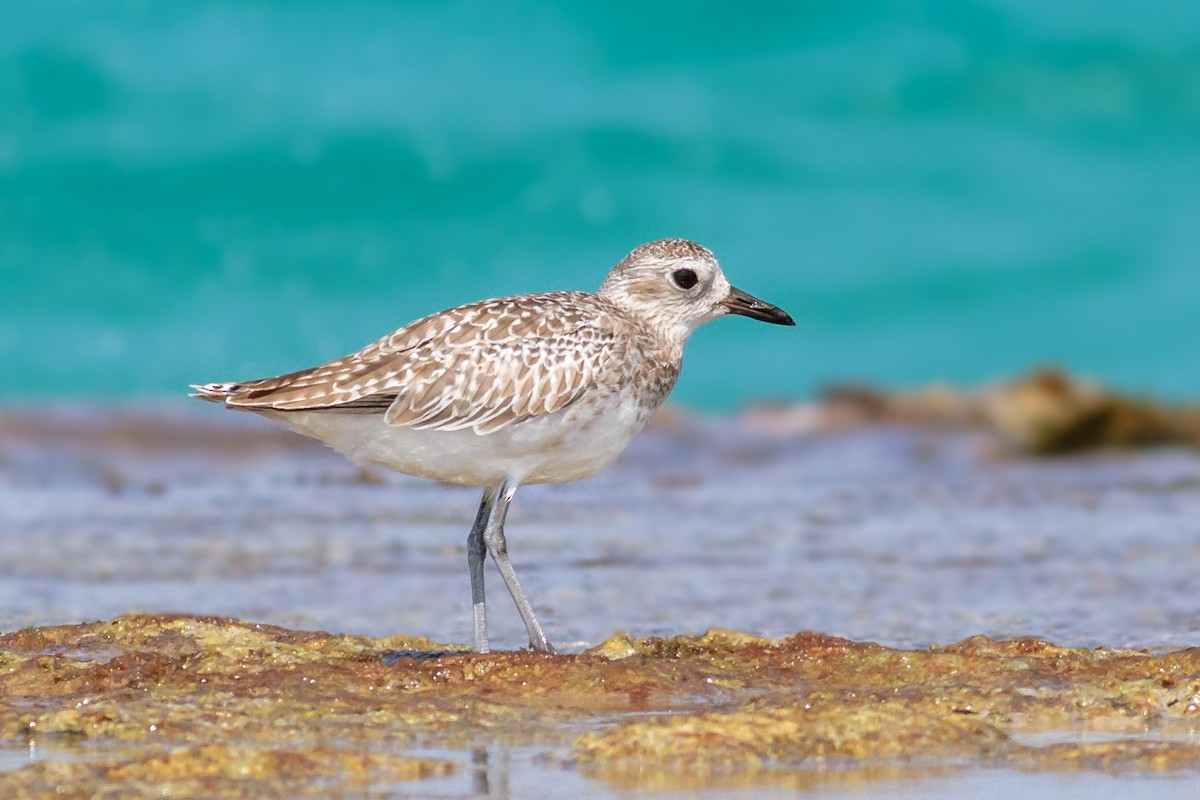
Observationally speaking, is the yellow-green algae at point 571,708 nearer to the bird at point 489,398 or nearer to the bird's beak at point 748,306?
the bird at point 489,398

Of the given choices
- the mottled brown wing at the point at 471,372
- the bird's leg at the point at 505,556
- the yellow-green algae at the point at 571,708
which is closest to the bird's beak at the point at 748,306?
the mottled brown wing at the point at 471,372

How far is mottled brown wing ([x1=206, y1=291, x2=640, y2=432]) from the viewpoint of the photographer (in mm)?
7770

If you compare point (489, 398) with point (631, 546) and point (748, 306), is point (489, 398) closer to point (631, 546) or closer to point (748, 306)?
point (748, 306)

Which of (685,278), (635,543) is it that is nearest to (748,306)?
(685,278)

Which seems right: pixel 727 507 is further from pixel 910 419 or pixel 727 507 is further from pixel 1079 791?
pixel 1079 791

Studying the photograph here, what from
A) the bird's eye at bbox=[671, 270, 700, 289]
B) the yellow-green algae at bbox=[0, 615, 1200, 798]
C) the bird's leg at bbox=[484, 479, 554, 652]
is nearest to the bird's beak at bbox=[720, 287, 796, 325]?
the bird's eye at bbox=[671, 270, 700, 289]

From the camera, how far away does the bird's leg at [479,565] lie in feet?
25.9

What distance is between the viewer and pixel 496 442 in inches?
307

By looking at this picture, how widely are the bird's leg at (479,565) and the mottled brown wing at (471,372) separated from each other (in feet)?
1.97

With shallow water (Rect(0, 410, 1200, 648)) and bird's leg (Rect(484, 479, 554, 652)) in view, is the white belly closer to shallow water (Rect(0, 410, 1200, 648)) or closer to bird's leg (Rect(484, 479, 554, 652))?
bird's leg (Rect(484, 479, 554, 652))

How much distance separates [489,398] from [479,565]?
86cm

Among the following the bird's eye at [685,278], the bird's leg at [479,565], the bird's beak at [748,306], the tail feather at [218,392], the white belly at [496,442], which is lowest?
the bird's leg at [479,565]

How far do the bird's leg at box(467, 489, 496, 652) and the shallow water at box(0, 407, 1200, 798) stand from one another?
0.55m

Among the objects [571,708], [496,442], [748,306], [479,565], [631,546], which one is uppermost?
[748,306]
